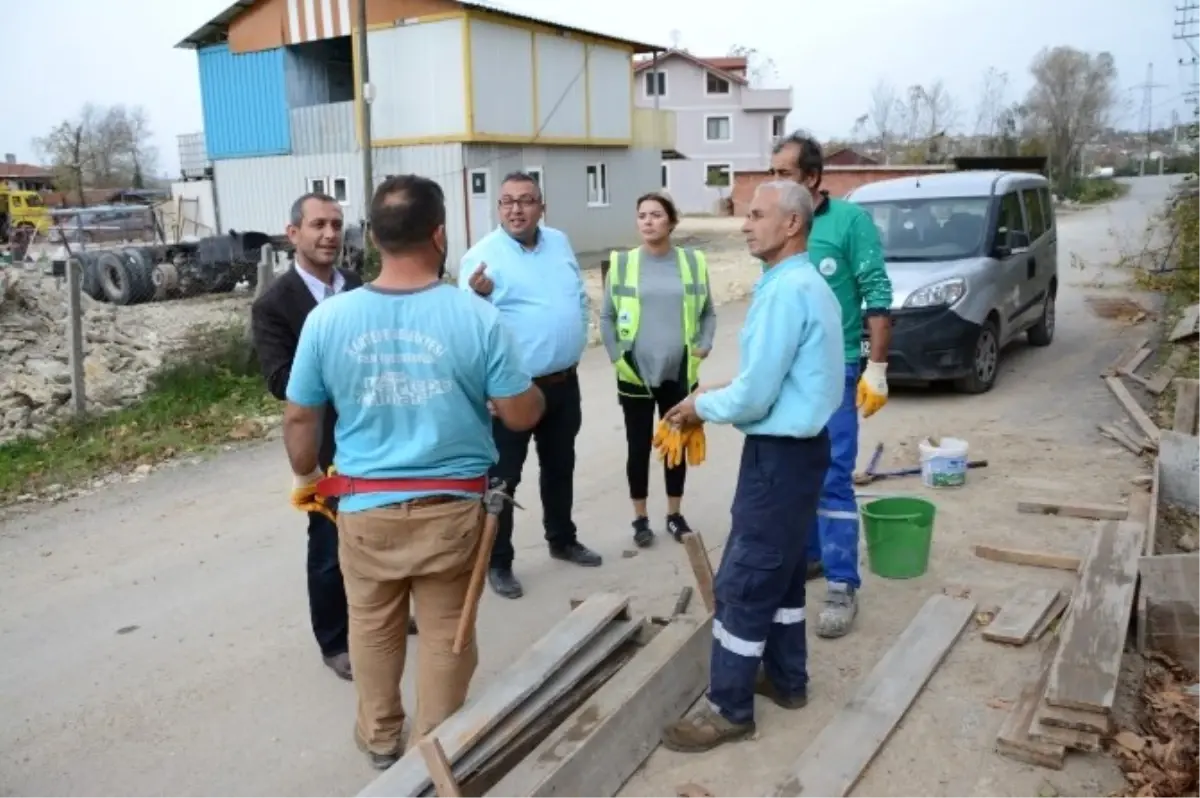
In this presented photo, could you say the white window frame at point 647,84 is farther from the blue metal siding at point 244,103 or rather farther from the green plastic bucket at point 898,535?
the green plastic bucket at point 898,535

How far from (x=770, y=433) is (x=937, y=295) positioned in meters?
5.89

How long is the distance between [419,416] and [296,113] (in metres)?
23.7

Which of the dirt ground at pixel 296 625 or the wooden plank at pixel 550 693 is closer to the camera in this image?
the wooden plank at pixel 550 693

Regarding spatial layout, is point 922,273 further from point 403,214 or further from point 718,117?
point 718,117

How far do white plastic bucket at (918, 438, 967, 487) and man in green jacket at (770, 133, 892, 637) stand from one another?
214 centimetres

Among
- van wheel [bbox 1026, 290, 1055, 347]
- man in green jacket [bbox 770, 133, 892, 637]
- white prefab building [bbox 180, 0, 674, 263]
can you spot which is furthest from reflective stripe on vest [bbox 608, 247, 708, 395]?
white prefab building [bbox 180, 0, 674, 263]

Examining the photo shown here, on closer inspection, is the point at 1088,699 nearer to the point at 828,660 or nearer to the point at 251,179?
the point at 828,660

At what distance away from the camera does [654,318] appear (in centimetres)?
522

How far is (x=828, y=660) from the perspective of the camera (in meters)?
4.19

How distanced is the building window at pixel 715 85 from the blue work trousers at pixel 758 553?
168 ft

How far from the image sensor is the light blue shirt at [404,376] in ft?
9.34

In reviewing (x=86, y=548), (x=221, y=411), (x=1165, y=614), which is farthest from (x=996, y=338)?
(x=86, y=548)

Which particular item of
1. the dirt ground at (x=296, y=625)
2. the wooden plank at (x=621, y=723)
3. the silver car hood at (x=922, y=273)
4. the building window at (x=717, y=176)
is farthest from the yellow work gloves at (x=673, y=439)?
the building window at (x=717, y=176)

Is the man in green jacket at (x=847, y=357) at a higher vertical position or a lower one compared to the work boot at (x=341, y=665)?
higher
